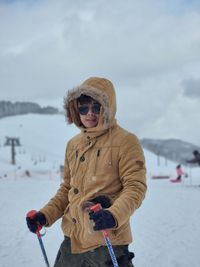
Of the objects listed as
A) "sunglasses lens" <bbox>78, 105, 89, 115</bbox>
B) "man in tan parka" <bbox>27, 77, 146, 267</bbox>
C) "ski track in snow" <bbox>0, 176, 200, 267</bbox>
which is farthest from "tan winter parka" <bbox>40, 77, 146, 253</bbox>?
"ski track in snow" <bbox>0, 176, 200, 267</bbox>

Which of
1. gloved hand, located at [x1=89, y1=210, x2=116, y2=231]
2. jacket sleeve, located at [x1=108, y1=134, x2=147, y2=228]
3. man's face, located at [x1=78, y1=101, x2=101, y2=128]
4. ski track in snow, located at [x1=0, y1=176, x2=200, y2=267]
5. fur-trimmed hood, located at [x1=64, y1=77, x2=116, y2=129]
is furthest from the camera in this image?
ski track in snow, located at [x1=0, y1=176, x2=200, y2=267]

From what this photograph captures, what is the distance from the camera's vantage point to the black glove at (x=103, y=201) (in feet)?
9.94

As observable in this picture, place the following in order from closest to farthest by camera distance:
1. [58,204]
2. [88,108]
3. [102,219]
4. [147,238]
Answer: [102,219] → [88,108] → [58,204] → [147,238]

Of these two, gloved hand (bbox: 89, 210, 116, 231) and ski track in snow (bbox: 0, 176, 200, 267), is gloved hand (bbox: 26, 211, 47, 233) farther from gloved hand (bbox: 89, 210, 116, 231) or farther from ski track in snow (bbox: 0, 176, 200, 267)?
ski track in snow (bbox: 0, 176, 200, 267)

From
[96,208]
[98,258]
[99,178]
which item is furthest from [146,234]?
[96,208]

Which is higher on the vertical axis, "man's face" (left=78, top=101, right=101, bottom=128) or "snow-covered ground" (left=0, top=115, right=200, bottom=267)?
"man's face" (left=78, top=101, right=101, bottom=128)

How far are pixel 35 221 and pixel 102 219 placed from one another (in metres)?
0.89

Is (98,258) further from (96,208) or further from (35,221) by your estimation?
Answer: (35,221)

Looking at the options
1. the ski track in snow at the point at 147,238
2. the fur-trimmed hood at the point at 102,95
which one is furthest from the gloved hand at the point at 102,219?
the ski track in snow at the point at 147,238

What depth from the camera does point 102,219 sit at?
278 cm

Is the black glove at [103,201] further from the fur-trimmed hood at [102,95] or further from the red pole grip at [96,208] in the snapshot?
the fur-trimmed hood at [102,95]

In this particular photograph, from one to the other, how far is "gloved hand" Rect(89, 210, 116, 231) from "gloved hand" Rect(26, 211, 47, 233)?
2.67 feet

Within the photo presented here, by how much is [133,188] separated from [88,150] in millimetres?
475

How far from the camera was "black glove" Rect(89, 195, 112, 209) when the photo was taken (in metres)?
3.03
